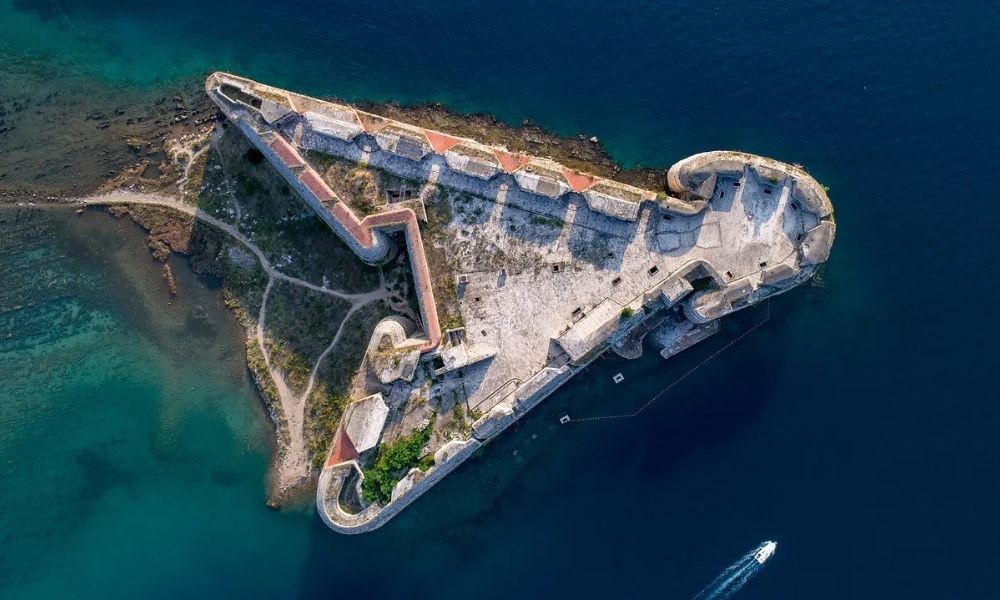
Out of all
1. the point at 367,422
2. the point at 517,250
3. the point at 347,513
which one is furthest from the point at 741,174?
the point at 347,513

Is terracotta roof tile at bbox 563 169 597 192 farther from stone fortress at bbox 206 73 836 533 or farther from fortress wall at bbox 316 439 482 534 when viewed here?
fortress wall at bbox 316 439 482 534

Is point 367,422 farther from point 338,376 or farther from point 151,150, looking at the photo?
point 151,150

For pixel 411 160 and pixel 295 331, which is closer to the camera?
pixel 411 160

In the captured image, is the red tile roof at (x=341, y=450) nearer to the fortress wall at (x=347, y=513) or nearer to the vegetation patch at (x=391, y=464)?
the fortress wall at (x=347, y=513)

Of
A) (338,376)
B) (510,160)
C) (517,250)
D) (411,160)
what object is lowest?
(338,376)

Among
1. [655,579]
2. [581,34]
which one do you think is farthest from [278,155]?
[655,579]

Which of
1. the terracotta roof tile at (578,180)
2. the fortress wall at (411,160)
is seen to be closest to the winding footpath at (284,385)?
the fortress wall at (411,160)

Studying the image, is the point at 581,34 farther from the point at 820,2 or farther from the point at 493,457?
the point at 493,457
